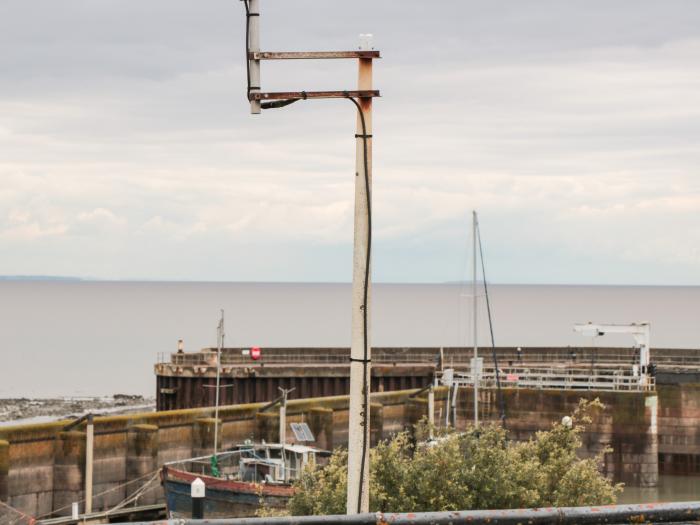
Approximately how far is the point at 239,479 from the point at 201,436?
6013 millimetres

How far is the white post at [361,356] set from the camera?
14.5m

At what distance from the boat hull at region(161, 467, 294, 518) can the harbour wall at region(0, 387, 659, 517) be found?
162 inches

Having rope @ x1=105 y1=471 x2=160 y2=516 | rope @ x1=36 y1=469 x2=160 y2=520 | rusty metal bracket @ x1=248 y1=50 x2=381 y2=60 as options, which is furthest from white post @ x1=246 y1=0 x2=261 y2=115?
rope @ x1=105 y1=471 x2=160 y2=516

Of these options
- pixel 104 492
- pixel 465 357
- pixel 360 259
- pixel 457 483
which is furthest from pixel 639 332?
pixel 360 259

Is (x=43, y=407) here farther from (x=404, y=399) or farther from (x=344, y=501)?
(x=344, y=501)

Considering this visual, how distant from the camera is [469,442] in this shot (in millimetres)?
24062

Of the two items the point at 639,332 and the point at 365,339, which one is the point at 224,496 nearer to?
the point at 365,339

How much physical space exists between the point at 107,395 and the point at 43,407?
19469mm

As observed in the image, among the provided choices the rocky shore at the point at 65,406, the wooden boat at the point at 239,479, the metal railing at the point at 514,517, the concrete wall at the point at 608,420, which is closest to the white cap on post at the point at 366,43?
the metal railing at the point at 514,517

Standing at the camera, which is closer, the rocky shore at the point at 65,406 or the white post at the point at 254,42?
the white post at the point at 254,42

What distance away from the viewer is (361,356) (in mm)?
14586

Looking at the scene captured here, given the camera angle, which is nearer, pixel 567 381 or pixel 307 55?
pixel 307 55

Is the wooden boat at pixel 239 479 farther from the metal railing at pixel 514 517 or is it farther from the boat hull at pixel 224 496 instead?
the metal railing at pixel 514 517

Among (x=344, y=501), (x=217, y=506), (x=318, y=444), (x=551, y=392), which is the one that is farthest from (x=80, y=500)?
(x=551, y=392)
